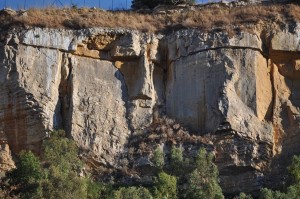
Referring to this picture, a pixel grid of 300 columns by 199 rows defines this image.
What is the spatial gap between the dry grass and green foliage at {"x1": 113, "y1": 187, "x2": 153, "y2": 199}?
7426 mm

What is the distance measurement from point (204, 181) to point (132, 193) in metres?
2.37

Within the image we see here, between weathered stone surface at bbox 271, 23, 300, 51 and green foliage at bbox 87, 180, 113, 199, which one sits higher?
weathered stone surface at bbox 271, 23, 300, 51

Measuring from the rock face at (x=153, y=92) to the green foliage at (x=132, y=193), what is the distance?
10.4 ft

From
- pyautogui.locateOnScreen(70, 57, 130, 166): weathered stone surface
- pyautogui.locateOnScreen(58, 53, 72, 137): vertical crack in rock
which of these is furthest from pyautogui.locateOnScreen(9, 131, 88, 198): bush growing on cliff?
pyautogui.locateOnScreen(58, 53, 72, 137): vertical crack in rock

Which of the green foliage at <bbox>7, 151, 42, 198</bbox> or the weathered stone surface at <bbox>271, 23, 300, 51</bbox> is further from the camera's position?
the weathered stone surface at <bbox>271, 23, 300, 51</bbox>

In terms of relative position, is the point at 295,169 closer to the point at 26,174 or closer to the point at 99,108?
the point at 99,108

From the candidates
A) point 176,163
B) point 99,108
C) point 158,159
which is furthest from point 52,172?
point 99,108

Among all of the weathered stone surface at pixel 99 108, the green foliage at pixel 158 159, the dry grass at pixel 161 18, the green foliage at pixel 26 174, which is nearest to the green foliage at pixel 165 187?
the green foliage at pixel 158 159

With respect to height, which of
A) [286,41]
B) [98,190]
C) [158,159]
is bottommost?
[98,190]

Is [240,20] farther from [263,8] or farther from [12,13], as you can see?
[12,13]

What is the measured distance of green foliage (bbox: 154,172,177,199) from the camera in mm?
26281

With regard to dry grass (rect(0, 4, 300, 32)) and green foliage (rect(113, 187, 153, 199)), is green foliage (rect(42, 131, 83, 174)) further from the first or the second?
dry grass (rect(0, 4, 300, 32))

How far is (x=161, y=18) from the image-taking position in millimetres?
32438

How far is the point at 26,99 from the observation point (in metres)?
29.2
